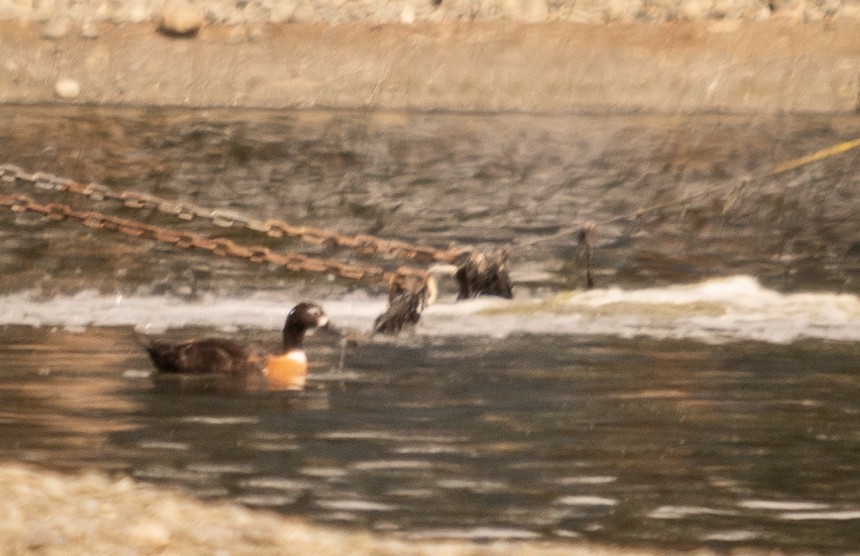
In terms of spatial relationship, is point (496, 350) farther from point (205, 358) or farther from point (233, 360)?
point (205, 358)

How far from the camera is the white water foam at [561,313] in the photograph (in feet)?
48.1

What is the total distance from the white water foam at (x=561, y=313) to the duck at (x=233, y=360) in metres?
1.96

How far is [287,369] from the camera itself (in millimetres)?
12508

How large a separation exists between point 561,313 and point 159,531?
8.74 m

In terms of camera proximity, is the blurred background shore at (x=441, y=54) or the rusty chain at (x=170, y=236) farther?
the blurred background shore at (x=441, y=54)

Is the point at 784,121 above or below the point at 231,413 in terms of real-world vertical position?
above

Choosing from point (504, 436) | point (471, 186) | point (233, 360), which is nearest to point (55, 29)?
point (471, 186)

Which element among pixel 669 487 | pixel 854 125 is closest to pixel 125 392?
pixel 669 487

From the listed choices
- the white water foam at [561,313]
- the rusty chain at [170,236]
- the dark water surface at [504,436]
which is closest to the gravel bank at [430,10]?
the white water foam at [561,313]

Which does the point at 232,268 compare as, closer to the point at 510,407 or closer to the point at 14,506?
the point at 510,407

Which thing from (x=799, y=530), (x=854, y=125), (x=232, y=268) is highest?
(x=854, y=125)

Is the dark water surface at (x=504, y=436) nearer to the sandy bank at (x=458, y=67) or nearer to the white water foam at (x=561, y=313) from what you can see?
the white water foam at (x=561, y=313)

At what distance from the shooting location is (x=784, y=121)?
109ft

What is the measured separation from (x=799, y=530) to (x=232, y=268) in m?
11.7
